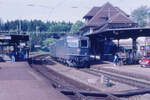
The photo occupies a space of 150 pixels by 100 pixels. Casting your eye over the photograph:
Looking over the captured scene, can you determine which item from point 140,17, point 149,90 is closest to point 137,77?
point 149,90

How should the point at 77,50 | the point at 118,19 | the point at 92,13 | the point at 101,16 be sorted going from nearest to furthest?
the point at 77,50 → the point at 118,19 → the point at 101,16 → the point at 92,13

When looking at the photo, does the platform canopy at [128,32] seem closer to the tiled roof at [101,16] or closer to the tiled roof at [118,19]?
the tiled roof at [118,19]

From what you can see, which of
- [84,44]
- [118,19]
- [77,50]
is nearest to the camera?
[77,50]

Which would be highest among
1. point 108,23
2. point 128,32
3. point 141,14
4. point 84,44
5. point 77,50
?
point 141,14

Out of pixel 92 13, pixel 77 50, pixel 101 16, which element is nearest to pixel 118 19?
pixel 101 16

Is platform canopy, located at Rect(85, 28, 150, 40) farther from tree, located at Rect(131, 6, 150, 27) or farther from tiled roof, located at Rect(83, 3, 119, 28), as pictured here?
tree, located at Rect(131, 6, 150, 27)

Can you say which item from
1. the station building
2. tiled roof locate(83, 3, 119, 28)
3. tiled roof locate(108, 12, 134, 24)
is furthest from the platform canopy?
tiled roof locate(83, 3, 119, 28)

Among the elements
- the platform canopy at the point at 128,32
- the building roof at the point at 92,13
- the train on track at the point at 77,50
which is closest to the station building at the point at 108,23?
the building roof at the point at 92,13

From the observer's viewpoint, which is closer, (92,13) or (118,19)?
(118,19)

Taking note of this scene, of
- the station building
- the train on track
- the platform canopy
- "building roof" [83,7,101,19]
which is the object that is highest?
"building roof" [83,7,101,19]

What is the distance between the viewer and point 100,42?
3997 centimetres

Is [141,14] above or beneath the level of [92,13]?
above

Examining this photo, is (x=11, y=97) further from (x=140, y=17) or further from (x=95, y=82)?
(x=140, y=17)

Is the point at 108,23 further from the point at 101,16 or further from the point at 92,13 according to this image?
the point at 92,13
